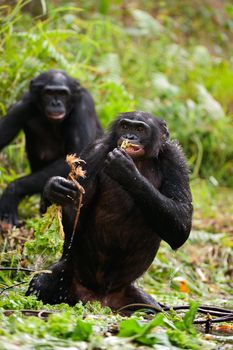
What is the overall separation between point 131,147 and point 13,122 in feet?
11.5

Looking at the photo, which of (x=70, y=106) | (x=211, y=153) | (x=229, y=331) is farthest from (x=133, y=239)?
(x=211, y=153)

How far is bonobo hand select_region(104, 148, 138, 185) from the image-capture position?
533 centimetres

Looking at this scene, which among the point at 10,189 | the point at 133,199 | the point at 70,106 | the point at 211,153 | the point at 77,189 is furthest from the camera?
the point at 211,153

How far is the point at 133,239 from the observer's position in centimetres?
588

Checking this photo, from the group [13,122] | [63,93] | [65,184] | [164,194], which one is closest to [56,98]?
[63,93]

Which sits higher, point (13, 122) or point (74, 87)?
point (74, 87)

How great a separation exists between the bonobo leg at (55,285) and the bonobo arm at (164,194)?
2.79ft

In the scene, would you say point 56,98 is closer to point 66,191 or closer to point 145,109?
point 145,109

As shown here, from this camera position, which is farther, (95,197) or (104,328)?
(95,197)

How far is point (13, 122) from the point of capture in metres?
8.95

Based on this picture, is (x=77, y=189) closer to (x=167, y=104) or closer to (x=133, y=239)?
(x=133, y=239)

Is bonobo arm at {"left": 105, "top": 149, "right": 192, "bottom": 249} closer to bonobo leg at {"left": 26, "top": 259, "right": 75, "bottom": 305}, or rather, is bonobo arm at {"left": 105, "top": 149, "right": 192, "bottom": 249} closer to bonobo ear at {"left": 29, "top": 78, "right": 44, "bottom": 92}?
bonobo leg at {"left": 26, "top": 259, "right": 75, "bottom": 305}

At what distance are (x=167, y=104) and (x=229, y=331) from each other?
327 inches

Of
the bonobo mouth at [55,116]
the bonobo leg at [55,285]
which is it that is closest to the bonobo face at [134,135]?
the bonobo leg at [55,285]
